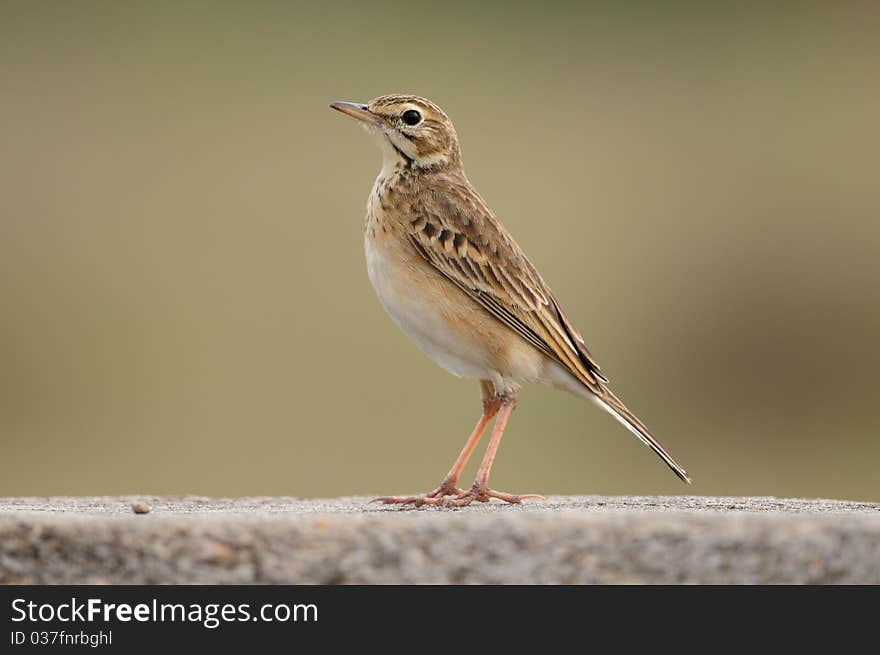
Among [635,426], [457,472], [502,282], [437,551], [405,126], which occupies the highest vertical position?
[405,126]

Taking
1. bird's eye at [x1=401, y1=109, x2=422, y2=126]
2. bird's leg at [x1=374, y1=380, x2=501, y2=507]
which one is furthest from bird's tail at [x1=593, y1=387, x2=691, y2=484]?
bird's eye at [x1=401, y1=109, x2=422, y2=126]

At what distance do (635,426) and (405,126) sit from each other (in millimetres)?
2246

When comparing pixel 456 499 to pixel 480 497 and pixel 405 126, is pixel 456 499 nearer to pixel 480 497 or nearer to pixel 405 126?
pixel 480 497

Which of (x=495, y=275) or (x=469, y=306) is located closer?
(x=469, y=306)

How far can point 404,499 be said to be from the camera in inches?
283

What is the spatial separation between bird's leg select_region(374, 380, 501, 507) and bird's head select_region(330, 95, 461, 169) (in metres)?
1.43

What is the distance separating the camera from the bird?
7.21 metres

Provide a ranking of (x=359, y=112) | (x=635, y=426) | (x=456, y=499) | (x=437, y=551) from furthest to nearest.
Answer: (x=359, y=112)
(x=635, y=426)
(x=456, y=499)
(x=437, y=551)

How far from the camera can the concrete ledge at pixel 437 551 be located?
178 inches

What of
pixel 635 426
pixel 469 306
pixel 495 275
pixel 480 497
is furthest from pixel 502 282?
pixel 480 497

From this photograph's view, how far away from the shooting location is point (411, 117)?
26.2 feet

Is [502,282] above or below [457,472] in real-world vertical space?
above

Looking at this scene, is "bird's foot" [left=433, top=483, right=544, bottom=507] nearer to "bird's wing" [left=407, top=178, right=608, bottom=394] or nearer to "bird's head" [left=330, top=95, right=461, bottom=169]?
"bird's wing" [left=407, top=178, right=608, bottom=394]

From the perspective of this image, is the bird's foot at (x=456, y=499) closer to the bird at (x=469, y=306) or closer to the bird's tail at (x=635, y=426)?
the bird at (x=469, y=306)
